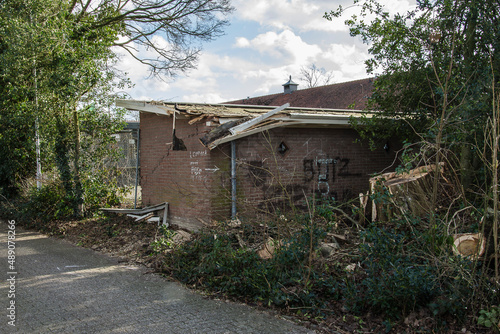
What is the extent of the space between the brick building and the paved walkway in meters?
2.37

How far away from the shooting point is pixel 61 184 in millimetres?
11906

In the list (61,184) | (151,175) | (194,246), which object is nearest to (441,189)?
(194,246)

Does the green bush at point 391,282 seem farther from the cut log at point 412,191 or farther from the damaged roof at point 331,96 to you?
the damaged roof at point 331,96

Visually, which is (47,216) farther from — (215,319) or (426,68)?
(426,68)

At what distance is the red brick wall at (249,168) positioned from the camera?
900 cm

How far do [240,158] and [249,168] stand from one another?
0.36m

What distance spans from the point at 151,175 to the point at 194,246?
4580 millimetres

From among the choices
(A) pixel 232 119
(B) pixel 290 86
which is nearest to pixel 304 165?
(A) pixel 232 119

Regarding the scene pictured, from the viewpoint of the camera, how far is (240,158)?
9.05 m

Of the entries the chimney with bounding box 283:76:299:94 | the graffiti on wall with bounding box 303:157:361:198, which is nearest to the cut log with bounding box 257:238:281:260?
the graffiti on wall with bounding box 303:157:361:198

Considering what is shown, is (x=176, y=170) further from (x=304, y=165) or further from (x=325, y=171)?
(x=325, y=171)

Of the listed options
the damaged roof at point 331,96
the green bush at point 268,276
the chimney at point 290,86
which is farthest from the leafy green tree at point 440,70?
the chimney at point 290,86

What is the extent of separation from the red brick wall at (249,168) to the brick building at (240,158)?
2cm

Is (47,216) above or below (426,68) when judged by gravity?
below
